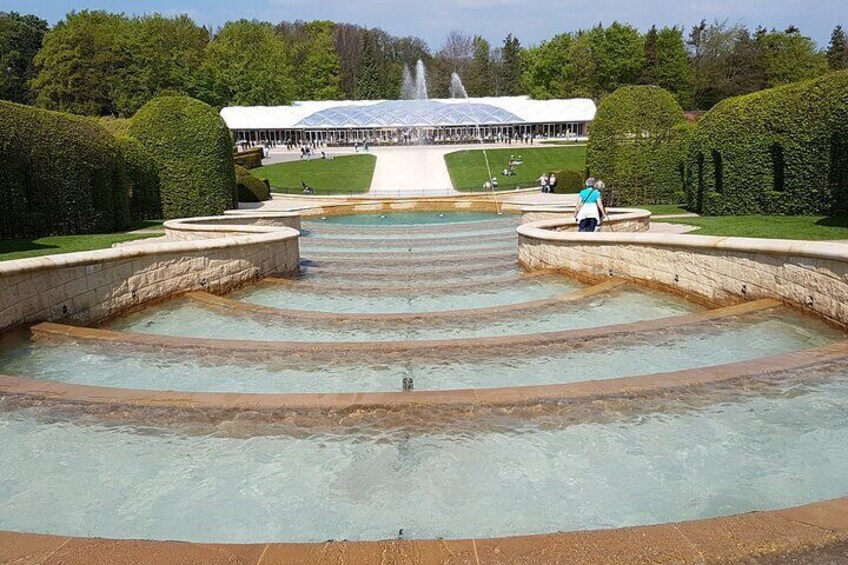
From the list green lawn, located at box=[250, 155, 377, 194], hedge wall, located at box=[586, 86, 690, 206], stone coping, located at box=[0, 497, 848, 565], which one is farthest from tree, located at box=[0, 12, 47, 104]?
stone coping, located at box=[0, 497, 848, 565]

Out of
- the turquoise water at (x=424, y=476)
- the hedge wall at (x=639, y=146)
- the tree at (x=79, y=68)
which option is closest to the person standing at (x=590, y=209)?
the turquoise water at (x=424, y=476)

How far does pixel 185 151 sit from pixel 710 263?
56.9 ft

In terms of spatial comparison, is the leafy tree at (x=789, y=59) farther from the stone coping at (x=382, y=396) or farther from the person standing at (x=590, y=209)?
the stone coping at (x=382, y=396)

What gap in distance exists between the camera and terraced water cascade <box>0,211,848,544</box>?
4.09 metres

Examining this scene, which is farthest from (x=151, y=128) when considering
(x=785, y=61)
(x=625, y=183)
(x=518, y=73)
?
(x=518, y=73)

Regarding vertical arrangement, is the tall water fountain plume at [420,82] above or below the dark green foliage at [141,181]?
above

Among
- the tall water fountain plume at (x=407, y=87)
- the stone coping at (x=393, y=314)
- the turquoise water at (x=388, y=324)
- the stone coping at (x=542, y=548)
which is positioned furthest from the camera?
the tall water fountain plume at (x=407, y=87)

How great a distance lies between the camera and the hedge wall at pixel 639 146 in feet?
75.2

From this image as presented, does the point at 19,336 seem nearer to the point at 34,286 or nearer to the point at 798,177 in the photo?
the point at 34,286

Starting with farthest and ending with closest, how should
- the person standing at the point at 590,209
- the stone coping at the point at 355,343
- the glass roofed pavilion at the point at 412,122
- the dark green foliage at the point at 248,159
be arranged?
the glass roofed pavilion at the point at 412,122
the dark green foliage at the point at 248,159
the person standing at the point at 590,209
the stone coping at the point at 355,343

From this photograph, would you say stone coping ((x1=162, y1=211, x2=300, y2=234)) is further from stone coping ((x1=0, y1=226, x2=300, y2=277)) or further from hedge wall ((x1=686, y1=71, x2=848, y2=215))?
hedge wall ((x1=686, y1=71, x2=848, y2=215))

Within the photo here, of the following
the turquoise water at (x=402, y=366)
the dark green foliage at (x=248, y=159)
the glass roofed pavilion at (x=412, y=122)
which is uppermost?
the glass roofed pavilion at (x=412, y=122)

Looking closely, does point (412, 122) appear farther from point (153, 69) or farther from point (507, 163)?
point (153, 69)

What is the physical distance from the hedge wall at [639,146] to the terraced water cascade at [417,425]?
16.0m
